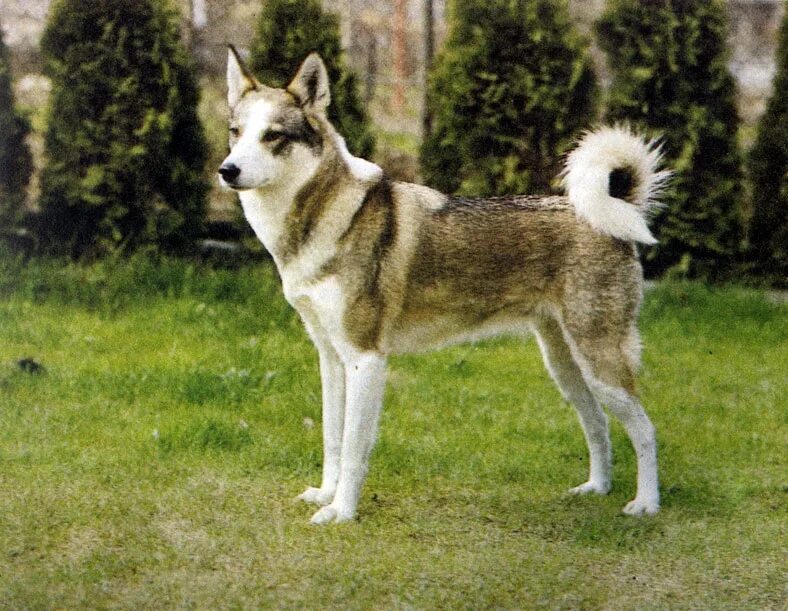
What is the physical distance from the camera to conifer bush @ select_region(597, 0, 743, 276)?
607 centimetres

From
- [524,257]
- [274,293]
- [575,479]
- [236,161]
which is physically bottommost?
[575,479]

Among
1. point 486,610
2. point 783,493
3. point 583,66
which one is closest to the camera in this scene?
point 486,610

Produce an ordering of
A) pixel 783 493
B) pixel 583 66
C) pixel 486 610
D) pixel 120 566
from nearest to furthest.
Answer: pixel 486 610
pixel 120 566
pixel 783 493
pixel 583 66

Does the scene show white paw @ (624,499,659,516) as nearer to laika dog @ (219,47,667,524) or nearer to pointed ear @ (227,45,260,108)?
laika dog @ (219,47,667,524)

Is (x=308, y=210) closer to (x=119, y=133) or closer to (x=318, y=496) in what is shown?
(x=318, y=496)

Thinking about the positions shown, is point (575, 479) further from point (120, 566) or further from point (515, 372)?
point (120, 566)

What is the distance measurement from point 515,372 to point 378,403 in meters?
1.70

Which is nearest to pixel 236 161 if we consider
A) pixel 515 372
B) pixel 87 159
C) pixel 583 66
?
pixel 515 372

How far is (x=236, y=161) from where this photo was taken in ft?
10.8

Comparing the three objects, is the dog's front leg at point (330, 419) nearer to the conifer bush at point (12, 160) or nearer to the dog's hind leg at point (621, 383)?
the dog's hind leg at point (621, 383)

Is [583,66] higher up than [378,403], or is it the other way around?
[583,66]

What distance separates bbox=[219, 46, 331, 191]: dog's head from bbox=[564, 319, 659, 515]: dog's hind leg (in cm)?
109

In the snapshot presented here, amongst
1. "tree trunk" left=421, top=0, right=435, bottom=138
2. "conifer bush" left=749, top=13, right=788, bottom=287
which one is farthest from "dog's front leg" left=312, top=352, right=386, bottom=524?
"tree trunk" left=421, top=0, right=435, bottom=138

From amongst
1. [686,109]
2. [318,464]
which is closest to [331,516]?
[318,464]
